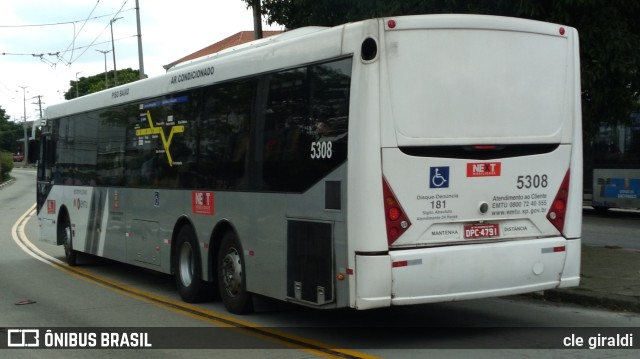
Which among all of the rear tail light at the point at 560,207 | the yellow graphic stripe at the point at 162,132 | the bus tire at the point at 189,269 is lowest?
the bus tire at the point at 189,269

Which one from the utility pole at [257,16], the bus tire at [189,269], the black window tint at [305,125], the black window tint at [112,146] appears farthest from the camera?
the utility pole at [257,16]

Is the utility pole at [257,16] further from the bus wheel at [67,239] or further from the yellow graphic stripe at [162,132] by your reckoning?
the bus wheel at [67,239]

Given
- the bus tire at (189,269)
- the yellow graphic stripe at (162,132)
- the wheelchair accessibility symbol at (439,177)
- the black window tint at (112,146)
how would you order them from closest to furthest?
the wheelchair accessibility symbol at (439,177)
the bus tire at (189,269)
the yellow graphic stripe at (162,132)
the black window tint at (112,146)

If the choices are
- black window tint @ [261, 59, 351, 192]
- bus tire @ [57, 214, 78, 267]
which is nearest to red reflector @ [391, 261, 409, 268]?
black window tint @ [261, 59, 351, 192]

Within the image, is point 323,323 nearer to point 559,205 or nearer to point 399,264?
point 399,264

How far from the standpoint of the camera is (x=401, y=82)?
A: 750 centimetres

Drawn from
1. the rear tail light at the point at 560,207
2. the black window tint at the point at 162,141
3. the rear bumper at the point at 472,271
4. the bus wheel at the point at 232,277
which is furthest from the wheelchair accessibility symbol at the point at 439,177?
the black window tint at the point at 162,141

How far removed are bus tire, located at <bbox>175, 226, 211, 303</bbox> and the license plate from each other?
13.7ft

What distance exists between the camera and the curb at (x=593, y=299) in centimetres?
952

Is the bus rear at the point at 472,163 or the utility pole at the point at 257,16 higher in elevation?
the utility pole at the point at 257,16

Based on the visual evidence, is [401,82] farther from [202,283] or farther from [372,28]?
[202,283]

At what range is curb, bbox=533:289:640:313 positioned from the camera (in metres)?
9.52

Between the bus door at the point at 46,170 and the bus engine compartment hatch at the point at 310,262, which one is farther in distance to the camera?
the bus door at the point at 46,170

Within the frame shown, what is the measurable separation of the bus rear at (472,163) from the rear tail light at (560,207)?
0.04 ft
